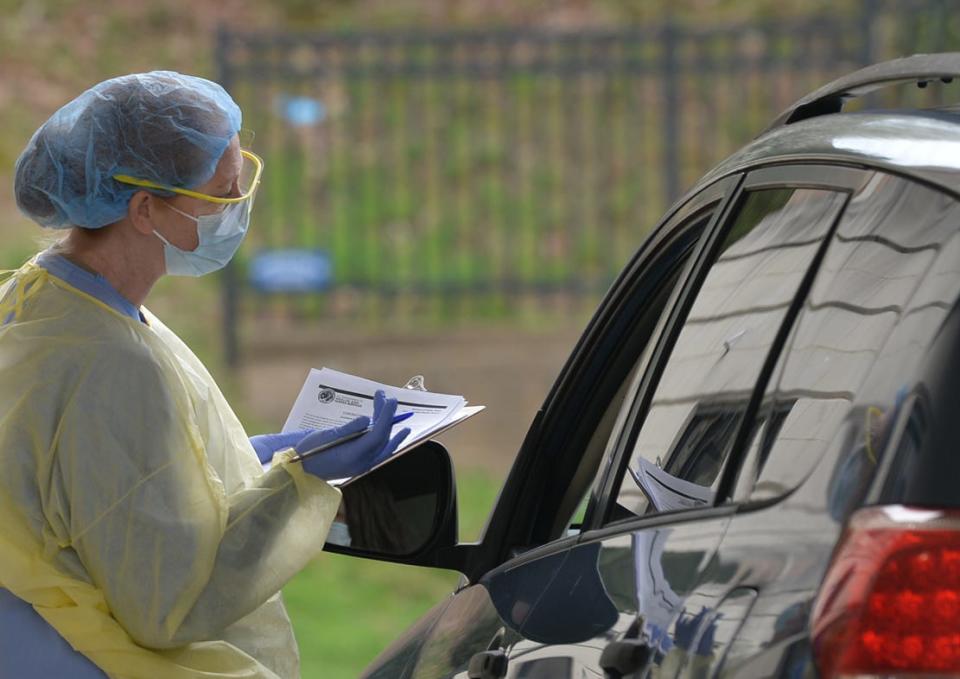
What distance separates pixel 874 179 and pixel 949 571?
528 millimetres

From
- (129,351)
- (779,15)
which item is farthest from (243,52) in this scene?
(129,351)

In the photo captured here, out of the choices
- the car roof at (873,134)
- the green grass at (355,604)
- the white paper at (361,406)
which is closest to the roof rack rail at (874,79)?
the car roof at (873,134)

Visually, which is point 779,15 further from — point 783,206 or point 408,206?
point 783,206

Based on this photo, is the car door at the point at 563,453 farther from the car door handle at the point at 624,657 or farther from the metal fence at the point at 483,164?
the metal fence at the point at 483,164

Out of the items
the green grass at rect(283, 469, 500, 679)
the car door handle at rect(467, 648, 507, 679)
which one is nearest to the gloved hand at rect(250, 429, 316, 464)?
the car door handle at rect(467, 648, 507, 679)

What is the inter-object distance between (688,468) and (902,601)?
2.49 feet

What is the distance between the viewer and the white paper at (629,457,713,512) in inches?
81.3

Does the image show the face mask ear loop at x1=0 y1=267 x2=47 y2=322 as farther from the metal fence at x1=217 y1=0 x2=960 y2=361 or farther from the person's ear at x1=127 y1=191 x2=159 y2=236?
the metal fence at x1=217 y1=0 x2=960 y2=361

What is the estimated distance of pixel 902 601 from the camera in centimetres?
140

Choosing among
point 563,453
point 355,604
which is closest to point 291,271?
point 355,604

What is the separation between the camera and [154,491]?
2.50 meters

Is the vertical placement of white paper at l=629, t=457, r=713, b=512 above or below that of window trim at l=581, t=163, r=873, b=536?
below

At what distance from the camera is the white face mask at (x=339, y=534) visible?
288 centimetres

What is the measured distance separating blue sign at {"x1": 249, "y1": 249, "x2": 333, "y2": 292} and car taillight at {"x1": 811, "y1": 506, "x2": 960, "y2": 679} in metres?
8.59
